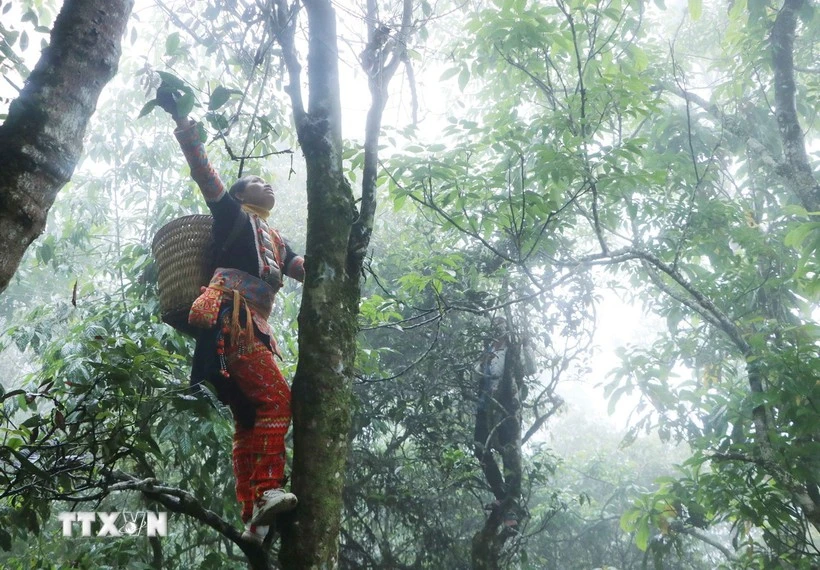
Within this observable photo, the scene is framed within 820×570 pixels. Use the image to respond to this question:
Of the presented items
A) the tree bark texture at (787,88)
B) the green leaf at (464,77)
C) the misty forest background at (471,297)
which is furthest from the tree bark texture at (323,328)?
the tree bark texture at (787,88)

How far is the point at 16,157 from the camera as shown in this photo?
1243 mm

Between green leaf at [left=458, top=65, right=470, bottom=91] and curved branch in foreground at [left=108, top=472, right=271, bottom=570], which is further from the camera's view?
green leaf at [left=458, top=65, right=470, bottom=91]

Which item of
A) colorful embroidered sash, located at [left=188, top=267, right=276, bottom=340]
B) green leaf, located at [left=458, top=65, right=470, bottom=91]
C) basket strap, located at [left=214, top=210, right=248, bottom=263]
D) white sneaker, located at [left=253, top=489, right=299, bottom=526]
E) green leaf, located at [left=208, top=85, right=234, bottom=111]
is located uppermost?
green leaf, located at [left=458, top=65, right=470, bottom=91]

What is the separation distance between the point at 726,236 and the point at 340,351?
3.80 meters

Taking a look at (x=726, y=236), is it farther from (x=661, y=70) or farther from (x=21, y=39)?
(x=21, y=39)

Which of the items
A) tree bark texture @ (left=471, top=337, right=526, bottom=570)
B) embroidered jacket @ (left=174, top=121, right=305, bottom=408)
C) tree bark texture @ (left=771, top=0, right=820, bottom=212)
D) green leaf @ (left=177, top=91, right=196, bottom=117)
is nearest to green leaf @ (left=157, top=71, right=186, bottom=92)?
green leaf @ (left=177, top=91, right=196, bottom=117)

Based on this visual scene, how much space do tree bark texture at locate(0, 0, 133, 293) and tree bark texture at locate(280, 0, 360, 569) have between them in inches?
25.1

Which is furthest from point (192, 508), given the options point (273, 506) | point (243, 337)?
point (243, 337)

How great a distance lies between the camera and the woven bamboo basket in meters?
2.17

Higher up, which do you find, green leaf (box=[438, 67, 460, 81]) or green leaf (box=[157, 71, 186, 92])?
green leaf (box=[438, 67, 460, 81])

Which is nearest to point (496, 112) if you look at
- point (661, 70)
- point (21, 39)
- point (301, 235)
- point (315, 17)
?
point (661, 70)

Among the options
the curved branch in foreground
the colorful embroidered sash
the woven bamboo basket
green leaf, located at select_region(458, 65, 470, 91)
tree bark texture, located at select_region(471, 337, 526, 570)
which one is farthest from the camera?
tree bark texture, located at select_region(471, 337, 526, 570)

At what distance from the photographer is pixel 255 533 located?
167cm

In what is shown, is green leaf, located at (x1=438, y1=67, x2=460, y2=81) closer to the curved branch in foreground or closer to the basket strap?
the basket strap
